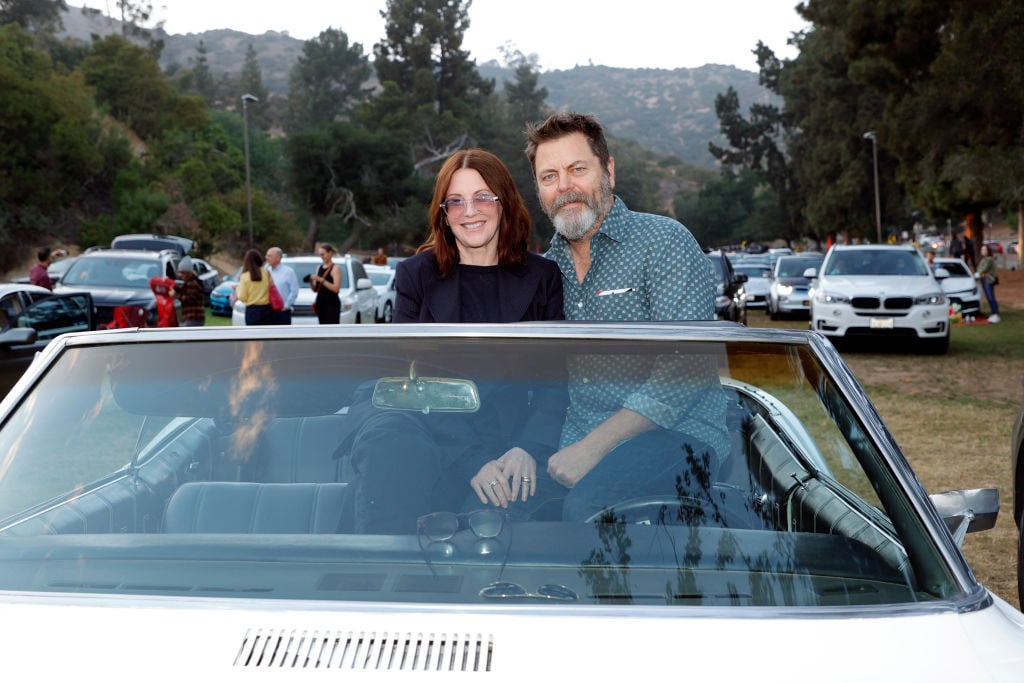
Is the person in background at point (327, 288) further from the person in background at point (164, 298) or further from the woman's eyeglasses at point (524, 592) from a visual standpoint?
the woman's eyeglasses at point (524, 592)

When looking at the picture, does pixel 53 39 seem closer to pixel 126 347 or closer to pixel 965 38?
pixel 965 38

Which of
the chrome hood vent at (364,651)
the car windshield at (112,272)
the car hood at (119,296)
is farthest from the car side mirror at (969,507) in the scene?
the car windshield at (112,272)

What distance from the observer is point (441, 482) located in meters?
2.53

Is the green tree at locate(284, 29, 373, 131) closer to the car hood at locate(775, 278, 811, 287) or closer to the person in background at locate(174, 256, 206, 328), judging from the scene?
the car hood at locate(775, 278, 811, 287)

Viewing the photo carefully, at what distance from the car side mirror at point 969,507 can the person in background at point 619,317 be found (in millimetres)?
545

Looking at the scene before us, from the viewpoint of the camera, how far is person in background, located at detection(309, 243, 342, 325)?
1764 centimetres

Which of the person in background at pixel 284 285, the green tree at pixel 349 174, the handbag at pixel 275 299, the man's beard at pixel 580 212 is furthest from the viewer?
the green tree at pixel 349 174

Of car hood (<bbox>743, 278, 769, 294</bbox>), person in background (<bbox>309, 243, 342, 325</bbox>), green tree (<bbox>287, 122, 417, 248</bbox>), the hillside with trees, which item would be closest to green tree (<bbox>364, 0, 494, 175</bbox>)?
the hillside with trees

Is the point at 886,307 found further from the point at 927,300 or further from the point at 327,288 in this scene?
the point at 327,288

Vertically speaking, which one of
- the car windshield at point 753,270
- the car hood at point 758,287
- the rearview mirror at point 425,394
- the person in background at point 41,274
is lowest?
the car windshield at point 753,270

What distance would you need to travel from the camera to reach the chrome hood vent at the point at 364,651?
6.02 ft

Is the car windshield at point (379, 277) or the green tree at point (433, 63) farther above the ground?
the green tree at point (433, 63)

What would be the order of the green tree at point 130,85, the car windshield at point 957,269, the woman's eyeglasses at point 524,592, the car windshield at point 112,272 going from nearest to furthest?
1. the woman's eyeglasses at point 524,592
2. the car windshield at point 112,272
3. the car windshield at point 957,269
4. the green tree at point 130,85

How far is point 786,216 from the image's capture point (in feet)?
336
